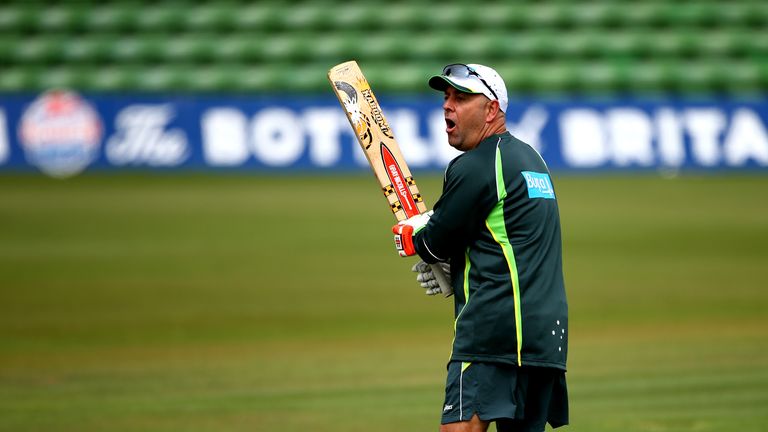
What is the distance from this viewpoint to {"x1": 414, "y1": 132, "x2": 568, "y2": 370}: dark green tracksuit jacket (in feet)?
15.5

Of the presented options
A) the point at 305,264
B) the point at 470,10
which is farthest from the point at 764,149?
the point at 305,264

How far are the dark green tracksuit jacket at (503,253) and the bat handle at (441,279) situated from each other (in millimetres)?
317

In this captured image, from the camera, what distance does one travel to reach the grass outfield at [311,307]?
7.69 metres

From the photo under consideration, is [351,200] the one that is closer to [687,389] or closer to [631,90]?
[631,90]

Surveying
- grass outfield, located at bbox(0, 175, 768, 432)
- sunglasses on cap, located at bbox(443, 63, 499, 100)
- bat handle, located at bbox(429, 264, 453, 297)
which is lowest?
grass outfield, located at bbox(0, 175, 768, 432)

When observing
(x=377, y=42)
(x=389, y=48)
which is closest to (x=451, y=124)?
(x=389, y=48)

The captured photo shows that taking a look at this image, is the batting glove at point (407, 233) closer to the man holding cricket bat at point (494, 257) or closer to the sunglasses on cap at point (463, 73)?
the man holding cricket bat at point (494, 257)

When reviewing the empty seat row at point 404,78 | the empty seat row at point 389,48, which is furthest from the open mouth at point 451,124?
the empty seat row at point 389,48

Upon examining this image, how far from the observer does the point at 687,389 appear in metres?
8.12

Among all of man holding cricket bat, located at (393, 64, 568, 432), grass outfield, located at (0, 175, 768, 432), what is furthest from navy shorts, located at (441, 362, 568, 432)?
grass outfield, located at (0, 175, 768, 432)

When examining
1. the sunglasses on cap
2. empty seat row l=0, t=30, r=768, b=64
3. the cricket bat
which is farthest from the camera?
empty seat row l=0, t=30, r=768, b=64

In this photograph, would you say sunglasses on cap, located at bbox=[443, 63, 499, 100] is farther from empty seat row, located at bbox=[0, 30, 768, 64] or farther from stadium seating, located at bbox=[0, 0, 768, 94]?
empty seat row, located at bbox=[0, 30, 768, 64]

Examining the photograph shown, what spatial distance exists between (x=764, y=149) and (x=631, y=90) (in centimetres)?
279

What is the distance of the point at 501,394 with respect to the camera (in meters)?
4.72
